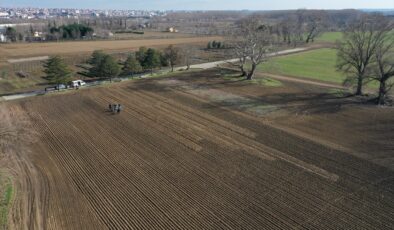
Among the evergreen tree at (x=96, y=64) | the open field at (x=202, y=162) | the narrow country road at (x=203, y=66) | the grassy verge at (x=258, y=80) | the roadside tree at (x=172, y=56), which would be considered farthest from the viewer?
the roadside tree at (x=172, y=56)

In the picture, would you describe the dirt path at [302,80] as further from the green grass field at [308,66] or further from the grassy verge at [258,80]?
the grassy verge at [258,80]

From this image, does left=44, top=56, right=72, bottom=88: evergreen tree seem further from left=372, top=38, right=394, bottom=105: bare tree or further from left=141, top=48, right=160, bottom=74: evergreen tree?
left=372, top=38, right=394, bottom=105: bare tree

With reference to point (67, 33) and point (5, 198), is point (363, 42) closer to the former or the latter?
point (5, 198)

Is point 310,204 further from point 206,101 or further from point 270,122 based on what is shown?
point 206,101

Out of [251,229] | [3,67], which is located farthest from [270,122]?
[3,67]

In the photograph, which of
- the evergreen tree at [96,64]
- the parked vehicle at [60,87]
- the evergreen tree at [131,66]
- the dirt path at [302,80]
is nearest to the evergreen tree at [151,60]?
the evergreen tree at [131,66]

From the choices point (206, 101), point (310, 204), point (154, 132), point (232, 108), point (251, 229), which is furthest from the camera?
point (206, 101)
